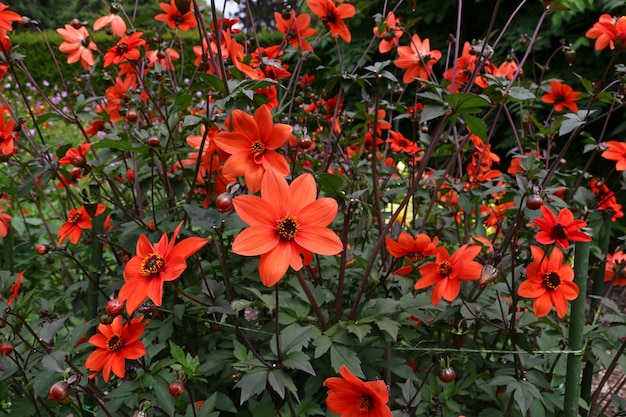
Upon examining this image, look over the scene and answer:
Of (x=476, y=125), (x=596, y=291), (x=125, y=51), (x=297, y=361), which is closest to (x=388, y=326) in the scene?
(x=297, y=361)

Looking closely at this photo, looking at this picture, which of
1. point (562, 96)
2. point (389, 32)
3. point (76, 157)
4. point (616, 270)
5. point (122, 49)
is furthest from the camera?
point (562, 96)

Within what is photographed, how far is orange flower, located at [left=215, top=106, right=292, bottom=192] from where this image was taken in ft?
3.51

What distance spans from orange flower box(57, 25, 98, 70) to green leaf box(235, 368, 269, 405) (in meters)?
1.25

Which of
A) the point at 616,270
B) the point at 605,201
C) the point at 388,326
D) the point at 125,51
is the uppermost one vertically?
→ the point at 125,51

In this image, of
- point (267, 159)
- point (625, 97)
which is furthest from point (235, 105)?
point (625, 97)

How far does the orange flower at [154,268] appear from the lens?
1.00 m

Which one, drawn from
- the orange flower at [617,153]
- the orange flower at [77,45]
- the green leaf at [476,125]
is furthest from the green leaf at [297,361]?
the orange flower at [77,45]

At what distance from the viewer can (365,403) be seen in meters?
1.11

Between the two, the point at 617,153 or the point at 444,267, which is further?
the point at 617,153

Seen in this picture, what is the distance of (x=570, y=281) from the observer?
125 centimetres

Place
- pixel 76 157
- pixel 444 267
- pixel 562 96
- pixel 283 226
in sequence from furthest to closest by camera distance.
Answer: pixel 562 96 → pixel 76 157 → pixel 444 267 → pixel 283 226

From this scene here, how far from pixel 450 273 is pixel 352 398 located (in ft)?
1.32

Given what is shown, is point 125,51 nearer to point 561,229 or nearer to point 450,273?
A: point 450,273

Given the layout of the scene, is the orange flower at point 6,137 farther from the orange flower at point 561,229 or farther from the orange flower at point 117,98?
the orange flower at point 561,229
